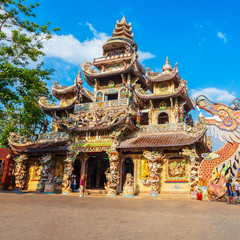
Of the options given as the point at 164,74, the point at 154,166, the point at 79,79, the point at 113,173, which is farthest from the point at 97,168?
the point at 164,74

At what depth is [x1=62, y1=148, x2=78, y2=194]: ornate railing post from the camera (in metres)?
17.2

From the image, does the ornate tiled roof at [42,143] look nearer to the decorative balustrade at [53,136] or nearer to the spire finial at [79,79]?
the decorative balustrade at [53,136]

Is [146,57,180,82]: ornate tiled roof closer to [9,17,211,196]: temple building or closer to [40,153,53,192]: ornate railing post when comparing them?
[9,17,211,196]: temple building

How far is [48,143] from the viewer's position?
799 inches

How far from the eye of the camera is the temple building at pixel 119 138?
52.1 ft

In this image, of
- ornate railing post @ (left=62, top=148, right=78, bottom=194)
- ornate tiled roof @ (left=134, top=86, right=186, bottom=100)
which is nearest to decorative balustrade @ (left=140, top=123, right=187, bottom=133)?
ornate tiled roof @ (left=134, top=86, right=186, bottom=100)

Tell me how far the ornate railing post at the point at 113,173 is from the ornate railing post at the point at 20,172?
8.30 metres

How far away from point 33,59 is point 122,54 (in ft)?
39.7

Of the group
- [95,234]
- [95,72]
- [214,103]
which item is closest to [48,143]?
[95,72]

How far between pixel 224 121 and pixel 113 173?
26.4 feet

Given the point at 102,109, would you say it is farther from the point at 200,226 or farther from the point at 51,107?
the point at 200,226

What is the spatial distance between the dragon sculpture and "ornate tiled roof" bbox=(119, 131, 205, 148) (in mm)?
2098

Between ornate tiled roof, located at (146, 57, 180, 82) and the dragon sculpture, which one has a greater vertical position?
ornate tiled roof, located at (146, 57, 180, 82)

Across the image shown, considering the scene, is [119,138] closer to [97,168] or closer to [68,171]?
[68,171]
